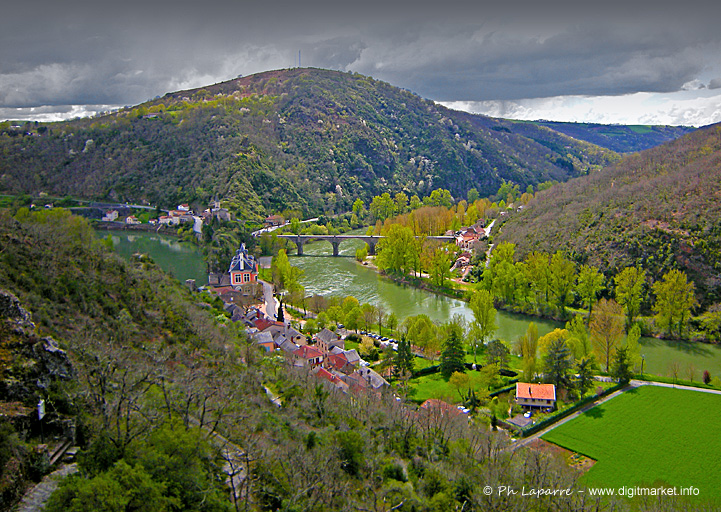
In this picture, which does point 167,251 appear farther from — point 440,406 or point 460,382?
point 440,406

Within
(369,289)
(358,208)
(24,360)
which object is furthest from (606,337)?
(358,208)

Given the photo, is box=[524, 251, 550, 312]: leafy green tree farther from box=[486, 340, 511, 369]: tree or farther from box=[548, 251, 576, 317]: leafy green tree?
box=[486, 340, 511, 369]: tree

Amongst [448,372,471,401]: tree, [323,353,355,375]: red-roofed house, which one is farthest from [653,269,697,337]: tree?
[323,353,355,375]: red-roofed house

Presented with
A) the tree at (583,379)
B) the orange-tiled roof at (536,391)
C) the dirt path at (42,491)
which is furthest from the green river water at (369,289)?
the dirt path at (42,491)

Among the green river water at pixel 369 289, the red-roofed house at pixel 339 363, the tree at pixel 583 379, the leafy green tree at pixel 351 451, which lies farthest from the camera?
the green river water at pixel 369 289

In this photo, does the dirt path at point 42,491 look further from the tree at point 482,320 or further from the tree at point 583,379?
the tree at point 482,320

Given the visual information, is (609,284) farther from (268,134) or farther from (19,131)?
(19,131)

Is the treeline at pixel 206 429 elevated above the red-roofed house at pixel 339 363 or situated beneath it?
elevated above
